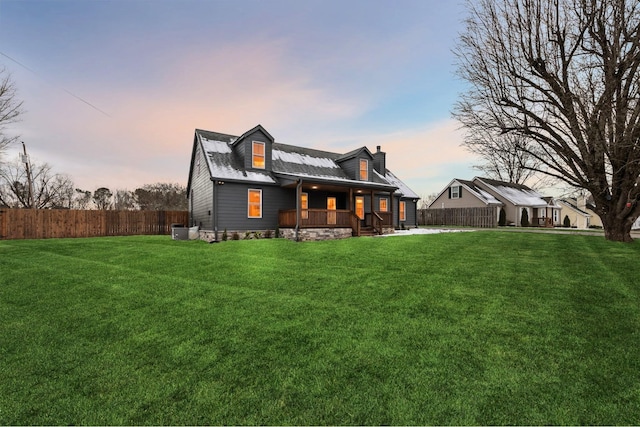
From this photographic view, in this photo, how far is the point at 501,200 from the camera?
32.8 metres

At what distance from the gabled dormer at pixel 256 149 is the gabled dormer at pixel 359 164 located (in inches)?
243

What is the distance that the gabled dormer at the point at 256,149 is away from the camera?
16.5 metres

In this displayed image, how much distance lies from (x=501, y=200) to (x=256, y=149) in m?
29.4

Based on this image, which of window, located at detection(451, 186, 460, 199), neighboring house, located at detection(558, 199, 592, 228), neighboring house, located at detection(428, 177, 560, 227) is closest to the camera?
neighboring house, located at detection(428, 177, 560, 227)

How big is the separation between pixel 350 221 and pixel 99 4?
46.3 feet

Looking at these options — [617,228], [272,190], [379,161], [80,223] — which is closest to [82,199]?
[80,223]

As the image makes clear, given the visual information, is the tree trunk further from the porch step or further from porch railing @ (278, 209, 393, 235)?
the porch step

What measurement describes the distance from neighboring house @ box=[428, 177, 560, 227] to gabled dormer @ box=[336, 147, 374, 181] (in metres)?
17.0

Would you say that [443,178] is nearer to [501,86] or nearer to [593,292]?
[501,86]

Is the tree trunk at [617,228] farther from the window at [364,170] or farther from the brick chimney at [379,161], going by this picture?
the brick chimney at [379,161]

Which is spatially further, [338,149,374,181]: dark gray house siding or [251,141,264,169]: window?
[338,149,374,181]: dark gray house siding

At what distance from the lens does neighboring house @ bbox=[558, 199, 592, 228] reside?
3800cm

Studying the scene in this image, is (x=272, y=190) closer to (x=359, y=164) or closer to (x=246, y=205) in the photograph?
(x=246, y=205)

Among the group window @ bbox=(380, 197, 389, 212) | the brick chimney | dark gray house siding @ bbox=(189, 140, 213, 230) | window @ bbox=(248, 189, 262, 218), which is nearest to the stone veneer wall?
dark gray house siding @ bbox=(189, 140, 213, 230)
